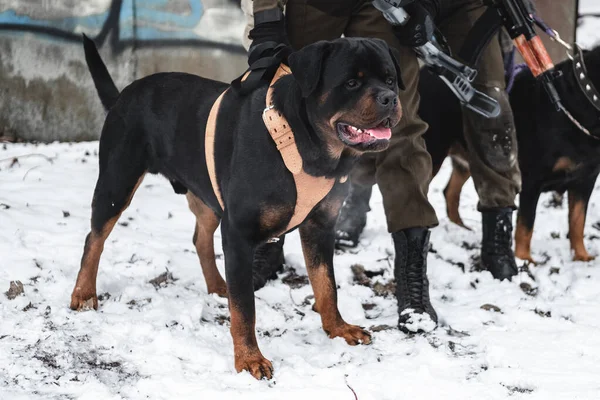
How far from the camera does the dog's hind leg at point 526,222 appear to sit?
411 centimetres

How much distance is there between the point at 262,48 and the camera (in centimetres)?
272

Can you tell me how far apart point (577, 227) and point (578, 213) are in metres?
0.09

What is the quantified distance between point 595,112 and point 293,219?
7.39 ft

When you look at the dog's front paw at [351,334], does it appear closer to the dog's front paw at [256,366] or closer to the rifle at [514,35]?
the dog's front paw at [256,366]

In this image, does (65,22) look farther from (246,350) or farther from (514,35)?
(246,350)

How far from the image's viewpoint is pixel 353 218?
446cm

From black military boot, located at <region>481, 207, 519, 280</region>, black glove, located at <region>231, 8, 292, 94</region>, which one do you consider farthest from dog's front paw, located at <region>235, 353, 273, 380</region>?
black military boot, located at <region>481, 207, 519, 280</region>

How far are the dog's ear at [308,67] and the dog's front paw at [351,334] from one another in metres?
1.04

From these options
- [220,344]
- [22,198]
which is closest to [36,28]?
[22,198]

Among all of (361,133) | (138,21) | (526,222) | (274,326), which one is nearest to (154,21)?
(138,21)

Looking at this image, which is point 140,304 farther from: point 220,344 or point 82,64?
point 82,64

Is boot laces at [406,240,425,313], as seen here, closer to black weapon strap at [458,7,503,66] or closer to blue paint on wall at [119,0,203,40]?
black weapon strap at [458,7,503,66]

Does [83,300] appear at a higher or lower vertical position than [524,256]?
lower

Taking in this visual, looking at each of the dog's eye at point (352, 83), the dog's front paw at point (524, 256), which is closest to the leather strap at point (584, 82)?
the dog's front paw at point (524, 256)
